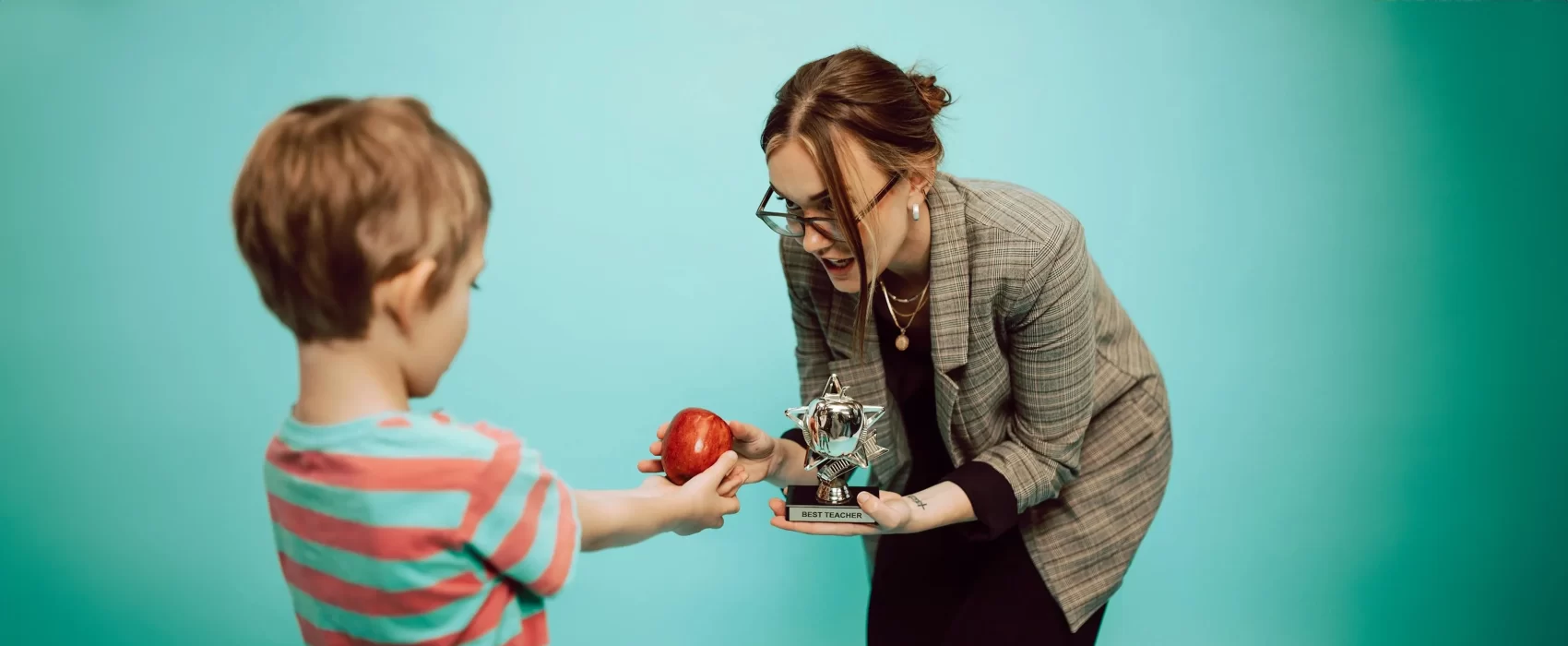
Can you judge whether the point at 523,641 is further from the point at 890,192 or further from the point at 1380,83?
the point at 1380,83

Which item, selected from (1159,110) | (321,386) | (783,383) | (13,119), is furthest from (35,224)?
(1159,110)

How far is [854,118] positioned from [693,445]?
655mm

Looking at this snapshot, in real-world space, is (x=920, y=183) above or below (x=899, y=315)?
above

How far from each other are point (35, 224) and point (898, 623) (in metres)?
3.18

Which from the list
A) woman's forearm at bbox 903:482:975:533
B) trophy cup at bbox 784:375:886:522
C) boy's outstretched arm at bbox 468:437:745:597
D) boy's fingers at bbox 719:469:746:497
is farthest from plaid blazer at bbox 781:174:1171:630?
boy's outstretched arm at bbox 468:437:745:597

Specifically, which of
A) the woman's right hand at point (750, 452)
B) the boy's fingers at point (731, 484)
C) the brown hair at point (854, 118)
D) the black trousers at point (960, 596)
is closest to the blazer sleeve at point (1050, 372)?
the black trousers at point (960, 596)

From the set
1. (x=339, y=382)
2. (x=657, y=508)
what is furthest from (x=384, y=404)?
(x=657, y=508)

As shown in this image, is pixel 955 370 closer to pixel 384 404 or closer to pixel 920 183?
pixel 920 183

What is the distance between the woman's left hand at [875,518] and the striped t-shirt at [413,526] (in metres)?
0.72

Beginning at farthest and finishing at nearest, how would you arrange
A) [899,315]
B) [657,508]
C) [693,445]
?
[899,315]
[693,445]
[657,508]

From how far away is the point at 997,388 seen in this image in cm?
240

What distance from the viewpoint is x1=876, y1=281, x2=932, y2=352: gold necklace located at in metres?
2.42

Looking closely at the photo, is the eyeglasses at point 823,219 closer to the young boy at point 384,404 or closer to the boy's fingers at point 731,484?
the boy's fingers at point 731,484

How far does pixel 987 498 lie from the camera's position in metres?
2.31
